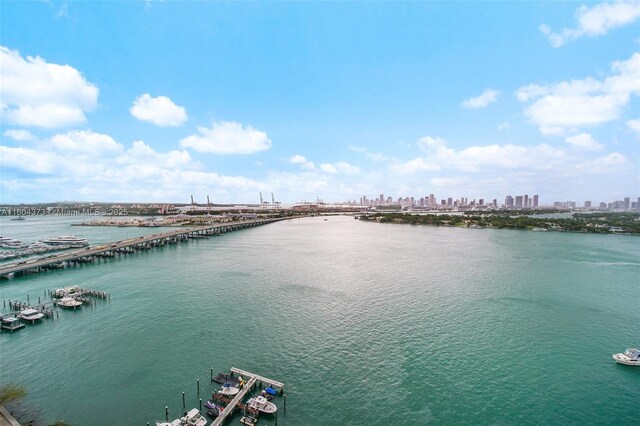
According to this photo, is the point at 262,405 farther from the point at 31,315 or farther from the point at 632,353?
the point at 31,315

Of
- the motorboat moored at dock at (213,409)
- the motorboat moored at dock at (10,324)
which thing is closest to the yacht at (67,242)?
the motorboat moored at dock at (10,324)

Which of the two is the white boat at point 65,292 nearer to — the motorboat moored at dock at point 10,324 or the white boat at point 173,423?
the motorboat moored at dock at point 10,324

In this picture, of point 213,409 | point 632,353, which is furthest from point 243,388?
point 632,353

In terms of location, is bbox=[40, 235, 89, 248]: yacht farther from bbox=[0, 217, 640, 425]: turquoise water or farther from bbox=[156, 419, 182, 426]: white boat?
bbox=[156, 419, 182, 426]: white boat

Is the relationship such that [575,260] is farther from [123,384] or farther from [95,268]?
[95,268]

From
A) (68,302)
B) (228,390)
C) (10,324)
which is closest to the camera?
(228,390)

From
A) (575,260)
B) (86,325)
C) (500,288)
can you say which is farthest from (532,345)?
(575,260)
